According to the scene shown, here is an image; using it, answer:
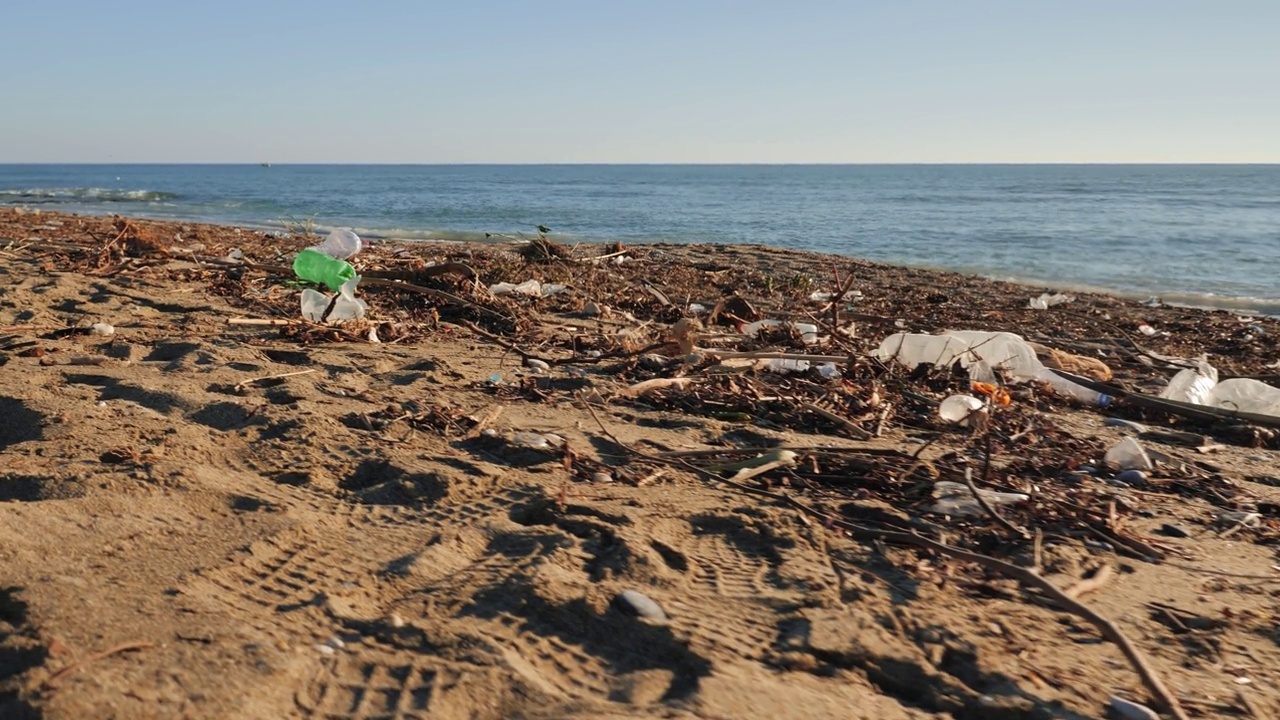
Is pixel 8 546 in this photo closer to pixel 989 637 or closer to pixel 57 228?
pixel 989 637

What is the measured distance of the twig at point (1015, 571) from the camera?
4.85ft

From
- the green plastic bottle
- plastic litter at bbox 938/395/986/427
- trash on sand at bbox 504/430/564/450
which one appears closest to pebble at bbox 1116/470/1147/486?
plastic litter at bbox 938/395/986/427

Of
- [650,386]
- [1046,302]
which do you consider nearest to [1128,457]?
[650,386]

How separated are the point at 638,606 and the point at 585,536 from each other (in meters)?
0.35

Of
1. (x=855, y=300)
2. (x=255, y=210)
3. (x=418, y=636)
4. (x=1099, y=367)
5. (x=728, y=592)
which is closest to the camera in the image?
(x=418, y=636)

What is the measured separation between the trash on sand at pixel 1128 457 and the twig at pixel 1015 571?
1120 millimetres

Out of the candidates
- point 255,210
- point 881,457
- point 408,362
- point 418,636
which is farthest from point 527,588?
point 255,210

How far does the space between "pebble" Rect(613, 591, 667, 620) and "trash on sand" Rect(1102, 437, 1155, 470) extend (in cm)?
186

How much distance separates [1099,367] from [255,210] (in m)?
21.5

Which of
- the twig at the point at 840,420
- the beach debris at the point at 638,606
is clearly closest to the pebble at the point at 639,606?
the beach debris at the point at 638,606

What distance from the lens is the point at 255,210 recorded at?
21.8 metres

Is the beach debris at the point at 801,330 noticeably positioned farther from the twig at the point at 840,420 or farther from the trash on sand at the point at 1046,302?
the trash on sand at the point at 1046,302

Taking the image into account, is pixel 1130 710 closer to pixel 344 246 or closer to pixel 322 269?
pixel 322 269

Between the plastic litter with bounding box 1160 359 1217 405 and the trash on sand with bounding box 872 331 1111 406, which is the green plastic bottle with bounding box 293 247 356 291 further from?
the plastic litter with bounding box 1160 359 1217 405
